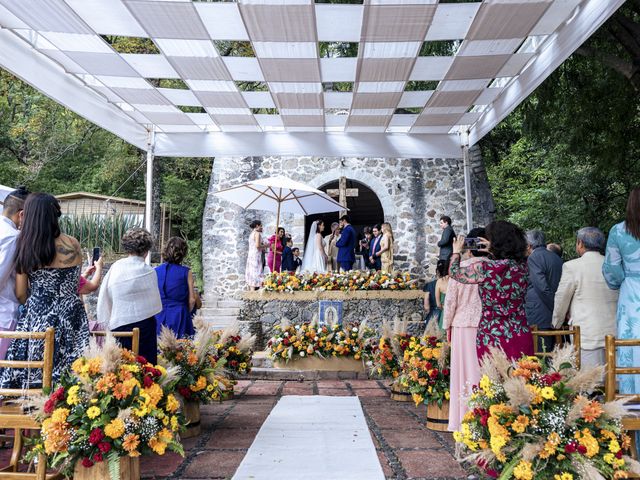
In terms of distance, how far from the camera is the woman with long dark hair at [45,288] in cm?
297

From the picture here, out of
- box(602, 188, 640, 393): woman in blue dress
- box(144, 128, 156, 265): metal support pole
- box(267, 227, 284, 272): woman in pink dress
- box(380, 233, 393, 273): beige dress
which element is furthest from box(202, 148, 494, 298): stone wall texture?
box(602, 188, 640, 393): woman in blue dress

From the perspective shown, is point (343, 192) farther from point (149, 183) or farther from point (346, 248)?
point (149, 183)

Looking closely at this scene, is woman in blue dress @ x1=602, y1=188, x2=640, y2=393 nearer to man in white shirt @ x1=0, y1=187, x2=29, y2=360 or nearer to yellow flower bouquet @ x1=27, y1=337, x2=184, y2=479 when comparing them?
yellow flower bouquet @ x1=27, y1=337, x2=184, y2=479

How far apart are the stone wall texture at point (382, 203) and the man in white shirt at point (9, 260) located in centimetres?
→ 901

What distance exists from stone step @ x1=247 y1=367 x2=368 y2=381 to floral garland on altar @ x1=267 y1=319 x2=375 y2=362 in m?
0.17

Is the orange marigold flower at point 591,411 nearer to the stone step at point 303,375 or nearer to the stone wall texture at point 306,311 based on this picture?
the stone step at point 303,375

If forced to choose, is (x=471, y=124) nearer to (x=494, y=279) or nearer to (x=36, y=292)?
(x=494, y=279)

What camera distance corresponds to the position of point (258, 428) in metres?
4.25

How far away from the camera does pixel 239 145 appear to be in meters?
7.90

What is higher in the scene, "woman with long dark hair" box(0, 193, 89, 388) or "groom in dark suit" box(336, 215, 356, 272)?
"groom in dark suit" box(336, 215, 356, 272)

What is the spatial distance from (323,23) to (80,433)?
3.91m

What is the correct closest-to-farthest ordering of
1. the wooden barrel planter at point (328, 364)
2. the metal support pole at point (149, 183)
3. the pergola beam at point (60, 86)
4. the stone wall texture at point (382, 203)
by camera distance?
1. the pergola beam at point (60, 86)
2. the wooden barrel planter at point (328, 364)
3. the metal support pole at point (149, 183)
4. the stone wall texture at point (382, 203)

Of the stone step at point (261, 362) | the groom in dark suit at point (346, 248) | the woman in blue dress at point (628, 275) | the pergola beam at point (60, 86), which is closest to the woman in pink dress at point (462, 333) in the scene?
the woman in blue dress at point (628, 275)

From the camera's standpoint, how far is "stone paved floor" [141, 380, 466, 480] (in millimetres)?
3176
